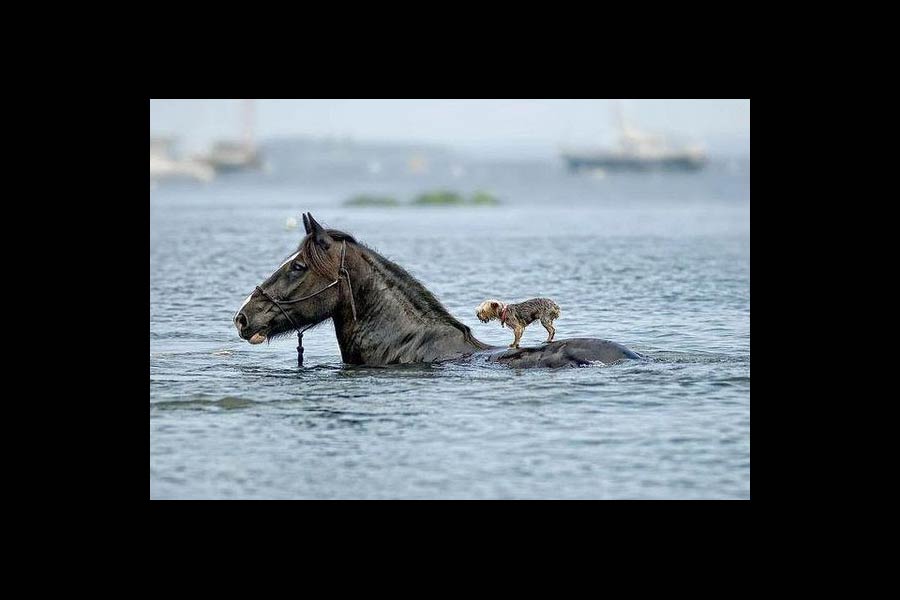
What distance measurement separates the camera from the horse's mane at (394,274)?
15.9 meters

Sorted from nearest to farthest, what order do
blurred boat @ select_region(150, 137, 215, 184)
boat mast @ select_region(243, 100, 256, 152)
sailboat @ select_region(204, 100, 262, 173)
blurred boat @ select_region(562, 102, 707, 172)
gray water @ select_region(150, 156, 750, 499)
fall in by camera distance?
1. gray water @ select_region(150, 156, 750, 499)
2. boat mast @ select_region(243, 100, 256, 152)
3. blurred boat @ select_region(150, 137, 215, 184)
4. sailboat @ select_region(204, 100, 262, 173)
5. blurred boat @ select_region(562, 102, 707, 172)

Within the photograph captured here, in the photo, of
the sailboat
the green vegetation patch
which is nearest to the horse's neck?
the green vegetation patch

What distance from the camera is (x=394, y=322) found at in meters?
16.1

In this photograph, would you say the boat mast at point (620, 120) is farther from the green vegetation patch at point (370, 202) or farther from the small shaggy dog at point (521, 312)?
the small shaggy dog at point (521, 312)

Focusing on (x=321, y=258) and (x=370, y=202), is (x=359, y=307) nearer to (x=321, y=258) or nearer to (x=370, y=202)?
(x=321, y=258)

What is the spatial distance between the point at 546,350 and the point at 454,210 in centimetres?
3386

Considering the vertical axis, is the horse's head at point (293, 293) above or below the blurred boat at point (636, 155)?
below

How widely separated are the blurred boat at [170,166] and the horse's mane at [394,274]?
43940mm

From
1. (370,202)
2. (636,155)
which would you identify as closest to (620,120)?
(636,155)

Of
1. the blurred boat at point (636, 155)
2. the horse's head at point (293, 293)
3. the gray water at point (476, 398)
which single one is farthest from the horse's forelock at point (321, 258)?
the blurred boat at point (636, 155)

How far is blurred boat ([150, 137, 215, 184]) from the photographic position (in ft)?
197

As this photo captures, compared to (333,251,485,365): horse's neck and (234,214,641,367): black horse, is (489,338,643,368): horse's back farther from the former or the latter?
(333,251,485,365): horse's neck

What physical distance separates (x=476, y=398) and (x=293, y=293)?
2.40 m

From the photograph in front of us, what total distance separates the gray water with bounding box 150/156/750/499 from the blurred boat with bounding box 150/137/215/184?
30845 millimetres
